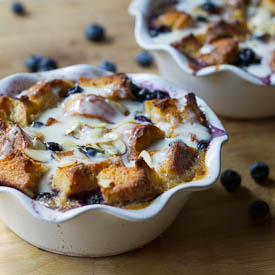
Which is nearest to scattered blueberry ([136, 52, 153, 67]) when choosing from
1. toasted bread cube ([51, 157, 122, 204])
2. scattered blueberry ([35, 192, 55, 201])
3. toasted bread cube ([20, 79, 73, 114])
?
toasted bread cube ([20, 79, 73, 114])

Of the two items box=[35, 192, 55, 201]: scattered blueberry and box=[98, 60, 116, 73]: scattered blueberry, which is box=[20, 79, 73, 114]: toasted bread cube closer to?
box=[35, 192, 55, 201]: scattered blueberry

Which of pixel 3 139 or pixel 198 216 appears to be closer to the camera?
pixel 3 139

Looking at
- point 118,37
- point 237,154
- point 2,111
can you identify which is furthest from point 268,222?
point 118,37

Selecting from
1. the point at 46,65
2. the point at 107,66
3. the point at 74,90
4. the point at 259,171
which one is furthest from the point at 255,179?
the point at 46,65

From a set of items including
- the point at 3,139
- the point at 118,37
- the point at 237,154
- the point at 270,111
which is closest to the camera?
the point at 3,139

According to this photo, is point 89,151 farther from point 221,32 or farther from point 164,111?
point 221,32

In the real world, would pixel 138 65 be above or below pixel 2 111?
below

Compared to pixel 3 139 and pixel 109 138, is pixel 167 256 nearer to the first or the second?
pixel 109 138
